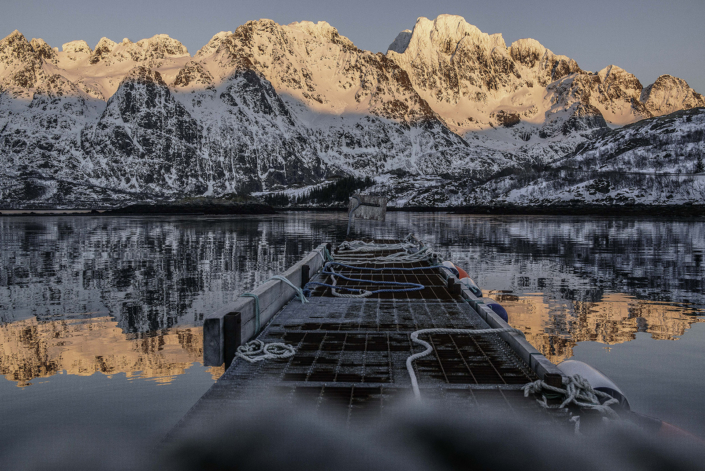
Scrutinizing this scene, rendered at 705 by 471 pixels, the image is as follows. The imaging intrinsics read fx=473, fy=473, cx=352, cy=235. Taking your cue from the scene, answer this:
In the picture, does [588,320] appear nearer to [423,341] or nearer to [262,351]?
[423,341]

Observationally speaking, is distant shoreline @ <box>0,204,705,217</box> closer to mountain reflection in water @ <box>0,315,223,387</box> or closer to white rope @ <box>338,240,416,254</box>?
white rope @ <box>338,240,416,254</box>

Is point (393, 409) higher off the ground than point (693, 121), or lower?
lower

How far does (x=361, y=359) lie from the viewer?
702cm

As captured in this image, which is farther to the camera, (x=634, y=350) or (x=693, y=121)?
(x=693, y=121)

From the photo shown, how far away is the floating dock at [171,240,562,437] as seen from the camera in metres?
5.64

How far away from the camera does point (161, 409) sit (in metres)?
7.29

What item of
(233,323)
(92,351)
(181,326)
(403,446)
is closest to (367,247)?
(181,326)

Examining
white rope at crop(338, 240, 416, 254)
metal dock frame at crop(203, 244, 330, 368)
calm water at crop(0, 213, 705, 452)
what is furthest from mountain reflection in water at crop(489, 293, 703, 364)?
white rope at crop(338, 240, 416, 254)

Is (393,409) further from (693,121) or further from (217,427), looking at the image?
(693,121)

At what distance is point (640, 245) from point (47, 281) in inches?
1451

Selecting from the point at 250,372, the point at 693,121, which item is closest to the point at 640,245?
the point at 250,372

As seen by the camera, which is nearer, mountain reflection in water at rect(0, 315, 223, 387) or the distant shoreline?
mountain reflection in water at rect(0, 315, 223, 387)

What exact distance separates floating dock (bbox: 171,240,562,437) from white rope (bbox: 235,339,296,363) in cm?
10

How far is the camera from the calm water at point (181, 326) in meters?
7.45
